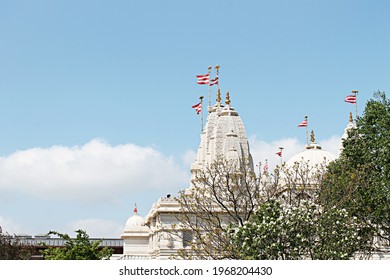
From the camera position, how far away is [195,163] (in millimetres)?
60812

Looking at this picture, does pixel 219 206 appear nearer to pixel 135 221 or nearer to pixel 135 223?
pixel 135 223

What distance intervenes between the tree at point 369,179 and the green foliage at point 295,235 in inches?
227

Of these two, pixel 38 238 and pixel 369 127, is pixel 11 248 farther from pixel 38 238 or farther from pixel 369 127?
pixel 38 238

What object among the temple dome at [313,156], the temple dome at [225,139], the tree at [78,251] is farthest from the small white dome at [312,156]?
the tree at [78,251]

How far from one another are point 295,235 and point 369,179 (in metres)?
10.5

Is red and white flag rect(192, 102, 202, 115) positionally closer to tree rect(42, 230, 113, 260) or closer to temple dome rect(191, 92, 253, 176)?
temple dome rect(191, 92, 253, 176)

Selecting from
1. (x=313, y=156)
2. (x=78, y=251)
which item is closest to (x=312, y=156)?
(x=313, y=156)

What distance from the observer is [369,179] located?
3064 cm

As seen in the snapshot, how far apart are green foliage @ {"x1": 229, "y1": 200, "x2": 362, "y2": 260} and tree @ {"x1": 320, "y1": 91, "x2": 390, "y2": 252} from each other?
18.9 ft

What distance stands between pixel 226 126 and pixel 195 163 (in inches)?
263

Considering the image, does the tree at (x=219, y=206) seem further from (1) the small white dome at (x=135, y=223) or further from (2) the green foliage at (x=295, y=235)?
(1) the small white dome at (x=135, y=223)

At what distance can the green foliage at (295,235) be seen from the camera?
2127 centimetres

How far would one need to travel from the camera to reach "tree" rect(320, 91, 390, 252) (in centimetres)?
2947

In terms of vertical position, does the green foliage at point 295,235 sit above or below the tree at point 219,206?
below
